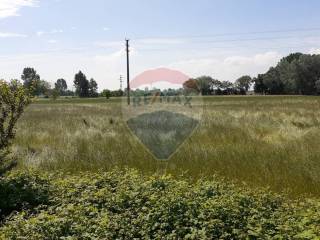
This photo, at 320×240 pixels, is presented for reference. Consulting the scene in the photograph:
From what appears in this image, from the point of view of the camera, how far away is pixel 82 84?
135 metres

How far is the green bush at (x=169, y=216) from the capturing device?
5.14 m

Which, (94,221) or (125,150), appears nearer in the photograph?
(94,221)

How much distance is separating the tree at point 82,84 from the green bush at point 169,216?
427ft

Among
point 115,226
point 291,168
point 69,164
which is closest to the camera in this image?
point 115,226

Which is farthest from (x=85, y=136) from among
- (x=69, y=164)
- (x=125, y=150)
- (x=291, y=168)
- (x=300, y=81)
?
(x=300, y=81)

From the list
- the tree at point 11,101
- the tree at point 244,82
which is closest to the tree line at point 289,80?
the tree at point 244,82

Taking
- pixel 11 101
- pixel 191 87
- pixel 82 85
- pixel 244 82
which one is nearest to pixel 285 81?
pixel 244 82

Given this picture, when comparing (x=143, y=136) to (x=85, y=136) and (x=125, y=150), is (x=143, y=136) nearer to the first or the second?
(x=85, y=136)

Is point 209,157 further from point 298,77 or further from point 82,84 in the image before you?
point 82,84

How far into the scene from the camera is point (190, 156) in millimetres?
10805

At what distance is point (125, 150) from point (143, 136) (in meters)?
3.33

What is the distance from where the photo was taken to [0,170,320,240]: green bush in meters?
5.14

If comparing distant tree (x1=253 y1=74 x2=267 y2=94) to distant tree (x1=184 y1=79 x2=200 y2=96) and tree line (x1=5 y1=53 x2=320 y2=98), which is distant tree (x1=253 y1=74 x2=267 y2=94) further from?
distant tree (x1=184 y1=79 x2=200 y2=96)

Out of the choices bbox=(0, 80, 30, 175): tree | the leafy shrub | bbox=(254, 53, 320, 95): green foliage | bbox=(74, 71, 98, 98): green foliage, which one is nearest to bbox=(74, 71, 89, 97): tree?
bbox=(74, 71, 98, 98): green foliage
